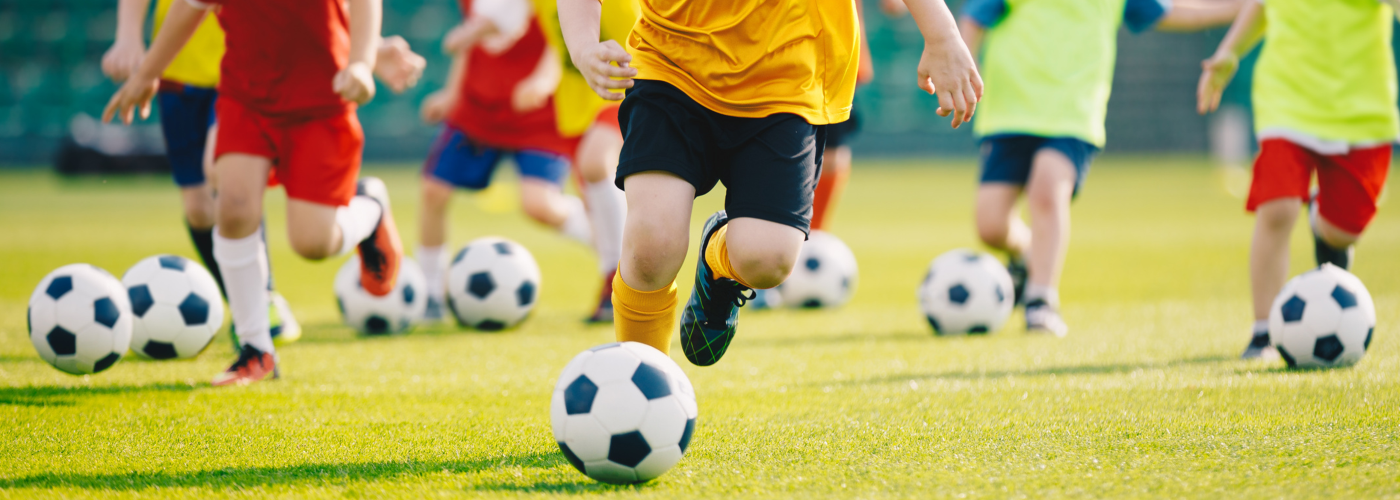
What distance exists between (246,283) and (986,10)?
3.30 meters

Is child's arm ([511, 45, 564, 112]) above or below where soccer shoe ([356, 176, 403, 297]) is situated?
above

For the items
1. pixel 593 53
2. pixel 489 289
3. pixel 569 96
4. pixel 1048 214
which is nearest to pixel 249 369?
pixel 489 289

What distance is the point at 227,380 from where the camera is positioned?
12.2ft

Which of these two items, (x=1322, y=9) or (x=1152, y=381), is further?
(x=1322, y=9)

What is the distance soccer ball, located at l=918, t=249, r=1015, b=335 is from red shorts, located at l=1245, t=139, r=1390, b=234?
114 centimetres

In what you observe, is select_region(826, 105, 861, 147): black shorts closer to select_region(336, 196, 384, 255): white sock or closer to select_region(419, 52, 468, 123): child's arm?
select_region(419, 52, 468, 123): child's arm

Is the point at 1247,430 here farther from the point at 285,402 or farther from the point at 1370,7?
the point at 285,402

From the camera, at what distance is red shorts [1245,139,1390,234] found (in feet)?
13.3

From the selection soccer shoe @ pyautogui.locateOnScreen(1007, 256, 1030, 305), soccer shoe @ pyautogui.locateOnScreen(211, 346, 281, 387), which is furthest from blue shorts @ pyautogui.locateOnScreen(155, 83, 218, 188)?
soccer shoe @ pyautogui.locateOnScreen(1007, 256, 1030, 305)

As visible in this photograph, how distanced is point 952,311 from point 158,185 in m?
18.8

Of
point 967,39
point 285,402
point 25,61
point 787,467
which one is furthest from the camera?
point 25,61

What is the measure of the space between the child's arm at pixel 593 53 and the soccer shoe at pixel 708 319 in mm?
616

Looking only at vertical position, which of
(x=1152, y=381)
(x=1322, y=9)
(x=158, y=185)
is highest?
(x=1322, y=9)

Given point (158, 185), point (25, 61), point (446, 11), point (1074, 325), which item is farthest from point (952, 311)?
point (25, 61)
